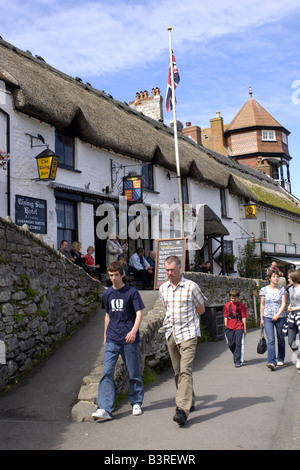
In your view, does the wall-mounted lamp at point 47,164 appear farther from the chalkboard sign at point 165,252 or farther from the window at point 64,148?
the chalkboard sign at point 165,252

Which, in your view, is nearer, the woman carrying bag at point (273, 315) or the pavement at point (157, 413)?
the pavement at point (157, 413)

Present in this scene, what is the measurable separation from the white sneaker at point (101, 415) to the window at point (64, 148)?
9.08m

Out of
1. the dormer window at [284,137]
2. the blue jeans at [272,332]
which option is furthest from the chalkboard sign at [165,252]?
the dormer window at [284,137]

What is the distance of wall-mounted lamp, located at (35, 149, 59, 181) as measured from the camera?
1181 cm

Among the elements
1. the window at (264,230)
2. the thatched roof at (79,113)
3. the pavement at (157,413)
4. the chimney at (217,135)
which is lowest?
the pavement at (157,413)

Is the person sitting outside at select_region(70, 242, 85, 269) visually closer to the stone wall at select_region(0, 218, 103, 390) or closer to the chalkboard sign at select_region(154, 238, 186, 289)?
the stone wall at select_region(0, 218, 103, 390)

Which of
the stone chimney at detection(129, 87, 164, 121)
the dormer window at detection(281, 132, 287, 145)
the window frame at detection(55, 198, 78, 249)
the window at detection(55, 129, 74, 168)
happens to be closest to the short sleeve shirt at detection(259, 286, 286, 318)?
the window frame at detection(55, 198, 78, 249)

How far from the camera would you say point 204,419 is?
5.32 metres

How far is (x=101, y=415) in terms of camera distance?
17.2ft

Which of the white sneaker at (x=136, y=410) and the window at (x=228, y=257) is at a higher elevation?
the window at (x=228, y=257)

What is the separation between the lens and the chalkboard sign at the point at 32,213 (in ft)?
37.9

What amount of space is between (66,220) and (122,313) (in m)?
8.15

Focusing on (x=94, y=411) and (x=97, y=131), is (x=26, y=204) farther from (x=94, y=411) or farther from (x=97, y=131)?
(x=94, y=411)
